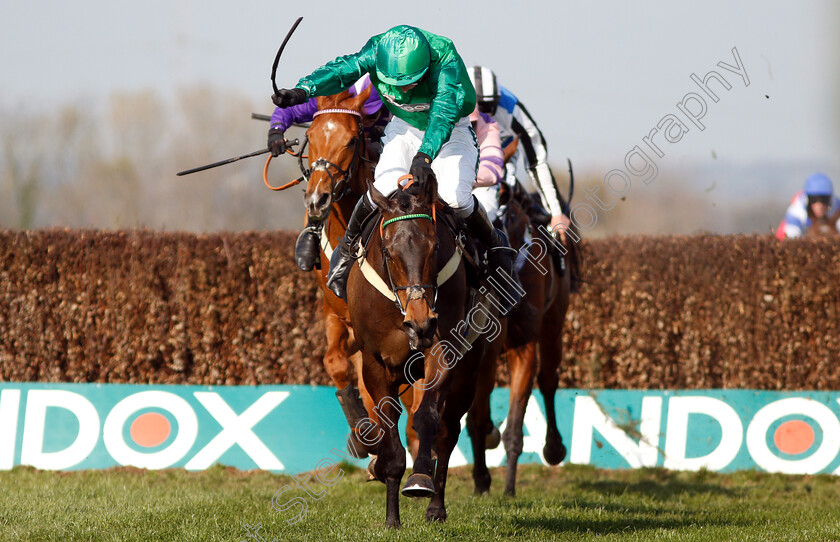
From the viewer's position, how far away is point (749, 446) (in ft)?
28.5

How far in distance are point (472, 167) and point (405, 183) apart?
0.75 m

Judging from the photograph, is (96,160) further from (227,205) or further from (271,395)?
(271,395)

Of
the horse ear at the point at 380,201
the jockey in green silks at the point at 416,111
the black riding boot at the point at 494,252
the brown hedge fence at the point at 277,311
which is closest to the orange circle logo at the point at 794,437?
the brown hedge fence at the point at 277,311

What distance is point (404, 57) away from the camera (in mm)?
5375

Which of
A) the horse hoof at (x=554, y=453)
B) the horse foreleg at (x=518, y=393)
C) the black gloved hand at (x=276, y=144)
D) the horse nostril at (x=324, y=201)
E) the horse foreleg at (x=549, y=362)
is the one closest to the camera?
the horse nostril at (x=324, y=201)

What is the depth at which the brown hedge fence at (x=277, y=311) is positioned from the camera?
8.85 meters

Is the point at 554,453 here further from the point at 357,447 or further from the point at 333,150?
the point at 333,150

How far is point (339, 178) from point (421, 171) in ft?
3.95

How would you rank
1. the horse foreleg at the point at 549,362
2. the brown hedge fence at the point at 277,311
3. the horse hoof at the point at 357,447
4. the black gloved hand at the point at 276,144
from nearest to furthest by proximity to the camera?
the horse hoof at the point at 357,447, the black gloved hand at the point at 276,144, the horse foreleg at the point at 549,362, the brown hedge fence at the point at 277,311

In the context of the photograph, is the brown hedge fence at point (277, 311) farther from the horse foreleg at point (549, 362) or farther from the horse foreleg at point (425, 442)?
the horse foreleg at point (425, 442)

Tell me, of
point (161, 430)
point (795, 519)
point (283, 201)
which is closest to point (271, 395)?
point (161, 430)

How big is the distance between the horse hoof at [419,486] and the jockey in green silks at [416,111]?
1456 millimetres

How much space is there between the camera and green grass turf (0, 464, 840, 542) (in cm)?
508

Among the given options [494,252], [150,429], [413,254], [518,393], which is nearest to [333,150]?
[494,252]
